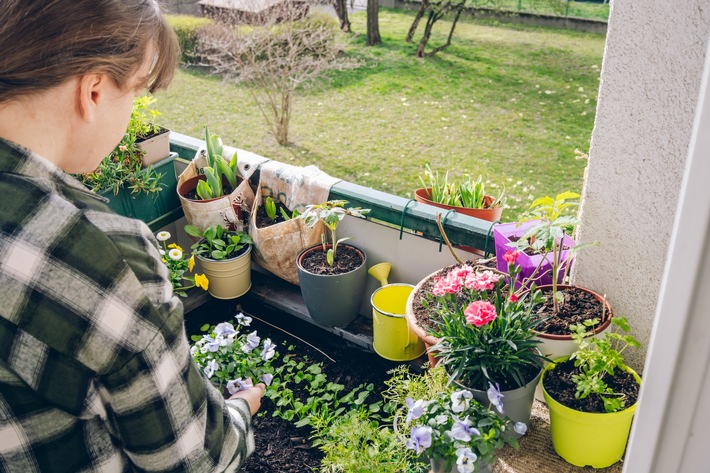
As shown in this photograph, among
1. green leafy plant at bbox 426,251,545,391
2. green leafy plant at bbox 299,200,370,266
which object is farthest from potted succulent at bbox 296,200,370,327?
green leafy plant at bbox 426,251,545,391

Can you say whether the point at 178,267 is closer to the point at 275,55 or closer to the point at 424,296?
the point at 424,296

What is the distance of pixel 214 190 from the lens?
3.06 metres

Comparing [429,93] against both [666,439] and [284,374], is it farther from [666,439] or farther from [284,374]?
[666,439]

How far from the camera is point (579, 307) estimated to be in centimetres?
214

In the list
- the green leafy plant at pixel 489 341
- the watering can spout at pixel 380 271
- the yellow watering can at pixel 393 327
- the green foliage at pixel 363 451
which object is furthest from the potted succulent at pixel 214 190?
the green leafy plant at pixel 489 341

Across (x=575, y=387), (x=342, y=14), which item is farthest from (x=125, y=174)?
(x=342, y=14)

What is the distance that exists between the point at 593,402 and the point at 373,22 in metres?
8.24

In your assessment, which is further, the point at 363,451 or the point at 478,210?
the point at 478,210

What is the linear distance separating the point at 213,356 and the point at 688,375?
2058 millimetres

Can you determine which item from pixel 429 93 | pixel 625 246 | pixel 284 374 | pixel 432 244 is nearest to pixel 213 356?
pixel 284 374

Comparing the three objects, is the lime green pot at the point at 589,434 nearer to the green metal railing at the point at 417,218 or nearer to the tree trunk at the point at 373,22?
the green metal railing at the point at 417,218

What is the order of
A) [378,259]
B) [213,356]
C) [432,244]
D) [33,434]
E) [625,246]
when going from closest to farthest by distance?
[33,434], [625,246], [213,356], [432,244], [378,259]

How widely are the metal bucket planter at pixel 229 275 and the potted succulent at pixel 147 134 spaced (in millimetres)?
578

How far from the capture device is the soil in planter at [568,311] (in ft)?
6.75
